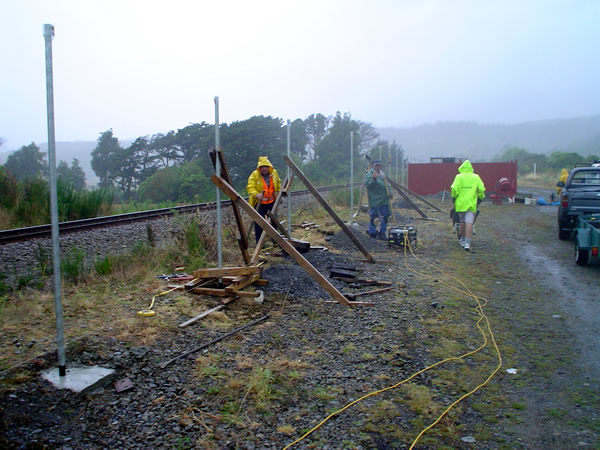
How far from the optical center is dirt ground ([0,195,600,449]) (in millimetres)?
3254

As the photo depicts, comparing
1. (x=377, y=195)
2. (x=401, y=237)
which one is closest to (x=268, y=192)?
(x=401, y=237)

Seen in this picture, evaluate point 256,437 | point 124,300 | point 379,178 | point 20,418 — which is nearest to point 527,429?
point 256,437

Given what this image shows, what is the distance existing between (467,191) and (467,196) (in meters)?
0.11

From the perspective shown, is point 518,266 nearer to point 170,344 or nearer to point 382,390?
point 382,390

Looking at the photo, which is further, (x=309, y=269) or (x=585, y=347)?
(x=309, y=269)

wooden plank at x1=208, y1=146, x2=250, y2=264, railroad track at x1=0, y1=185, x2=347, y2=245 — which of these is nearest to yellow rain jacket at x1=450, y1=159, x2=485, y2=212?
railroad track at x1=0, y1=185, x2=347, y2=245

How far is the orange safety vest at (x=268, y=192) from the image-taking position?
8.31 meters

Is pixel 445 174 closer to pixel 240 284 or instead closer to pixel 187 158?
pixel 187 158

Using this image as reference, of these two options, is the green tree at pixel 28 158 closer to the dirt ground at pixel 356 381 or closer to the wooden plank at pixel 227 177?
the wooden plank at pixel 227 177

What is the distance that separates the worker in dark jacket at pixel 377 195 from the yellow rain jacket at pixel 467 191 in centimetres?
159

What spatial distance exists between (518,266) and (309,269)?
4995 millimetres

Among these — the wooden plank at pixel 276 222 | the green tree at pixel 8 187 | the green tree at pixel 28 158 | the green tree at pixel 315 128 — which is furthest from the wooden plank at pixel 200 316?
the green tree at pixel 315 128

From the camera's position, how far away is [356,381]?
161 inches

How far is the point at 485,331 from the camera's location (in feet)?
17.8
